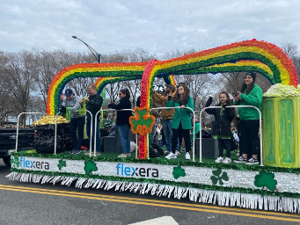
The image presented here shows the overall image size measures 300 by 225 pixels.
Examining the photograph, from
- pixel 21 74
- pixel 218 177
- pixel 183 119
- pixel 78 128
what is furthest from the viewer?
pixel 21 74

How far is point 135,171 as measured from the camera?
4773 mm

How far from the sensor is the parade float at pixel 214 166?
3.84 metres

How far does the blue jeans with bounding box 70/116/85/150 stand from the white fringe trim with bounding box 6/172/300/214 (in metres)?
0.95

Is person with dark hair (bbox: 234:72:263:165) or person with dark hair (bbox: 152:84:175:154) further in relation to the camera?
person with dark hair (bbox: 152:84:175:154)

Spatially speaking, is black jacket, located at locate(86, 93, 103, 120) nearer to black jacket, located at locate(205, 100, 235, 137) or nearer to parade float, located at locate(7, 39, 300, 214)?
parade float, located at locate(7, 39, 300, 214)

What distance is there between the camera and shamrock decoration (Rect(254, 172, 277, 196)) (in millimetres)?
3826

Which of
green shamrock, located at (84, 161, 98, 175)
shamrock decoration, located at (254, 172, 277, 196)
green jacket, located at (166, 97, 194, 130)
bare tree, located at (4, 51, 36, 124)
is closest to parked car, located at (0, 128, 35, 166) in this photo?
green shamrock, located at (84, 161, 98, 175)

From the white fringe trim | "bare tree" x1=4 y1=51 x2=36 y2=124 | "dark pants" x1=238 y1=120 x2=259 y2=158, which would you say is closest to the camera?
the white fringe trim

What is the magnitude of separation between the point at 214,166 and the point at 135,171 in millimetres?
1496

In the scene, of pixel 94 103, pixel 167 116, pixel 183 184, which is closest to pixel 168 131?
pixel 167 116

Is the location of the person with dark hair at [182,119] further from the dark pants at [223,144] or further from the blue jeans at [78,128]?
the blue jeans at [78,128]

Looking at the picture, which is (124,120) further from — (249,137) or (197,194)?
(249,137)

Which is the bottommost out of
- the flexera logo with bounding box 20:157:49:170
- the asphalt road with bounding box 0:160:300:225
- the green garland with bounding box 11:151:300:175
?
the asphalt road with bounding box 0:160:300:225

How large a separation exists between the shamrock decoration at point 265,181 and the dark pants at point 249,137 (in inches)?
27.6
